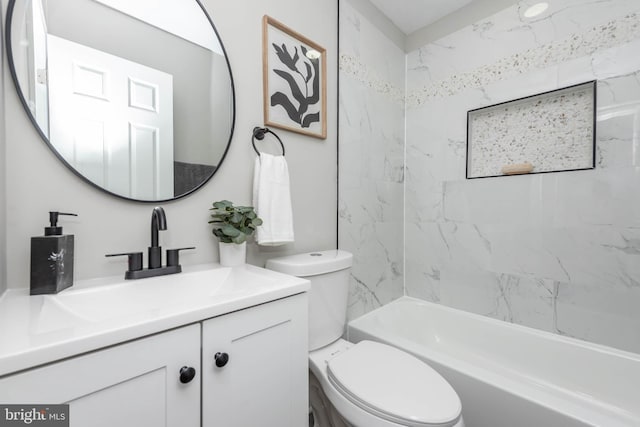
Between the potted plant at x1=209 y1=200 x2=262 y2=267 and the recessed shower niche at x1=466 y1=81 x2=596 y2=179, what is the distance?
5.09 feet

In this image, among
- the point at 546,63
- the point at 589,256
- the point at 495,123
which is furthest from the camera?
the point at 495,123

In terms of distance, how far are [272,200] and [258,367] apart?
70cm

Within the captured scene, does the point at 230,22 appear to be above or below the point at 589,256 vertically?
above

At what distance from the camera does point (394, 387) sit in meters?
0.95

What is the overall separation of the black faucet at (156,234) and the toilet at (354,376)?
454 millimetres

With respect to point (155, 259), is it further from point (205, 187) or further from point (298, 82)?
point (298, 82)

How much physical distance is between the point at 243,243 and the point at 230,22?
971mm

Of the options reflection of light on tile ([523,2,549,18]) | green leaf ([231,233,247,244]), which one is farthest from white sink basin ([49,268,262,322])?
reflection of light on tile ([523,2,549,18])

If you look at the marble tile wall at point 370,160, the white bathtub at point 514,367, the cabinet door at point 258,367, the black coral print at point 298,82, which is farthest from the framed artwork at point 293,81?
the white bathtub at point 514,367

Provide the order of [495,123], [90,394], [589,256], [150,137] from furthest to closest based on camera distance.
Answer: [495,123], [589,256], [150,137], [90,394]

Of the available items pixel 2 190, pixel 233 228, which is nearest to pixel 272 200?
pixel 233 228

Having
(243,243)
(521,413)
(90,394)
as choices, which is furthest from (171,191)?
(521,413)

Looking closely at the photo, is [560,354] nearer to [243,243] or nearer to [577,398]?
[577,398]

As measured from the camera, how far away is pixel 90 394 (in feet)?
1.57
